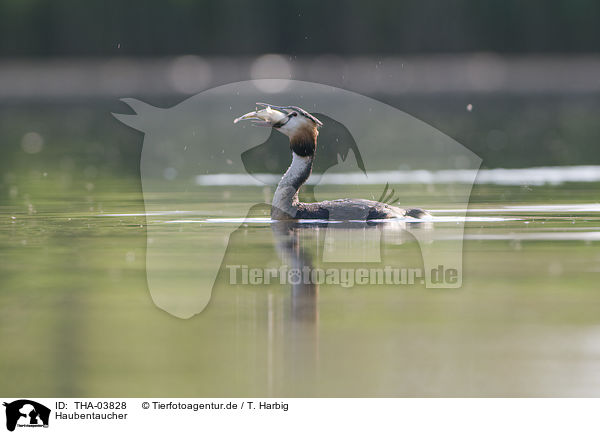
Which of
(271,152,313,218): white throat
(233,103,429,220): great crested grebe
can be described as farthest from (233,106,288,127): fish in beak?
(271,152,313,218): white throat

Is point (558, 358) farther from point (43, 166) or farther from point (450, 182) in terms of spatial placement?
point (43, 166)

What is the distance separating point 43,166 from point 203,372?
47.4 ft

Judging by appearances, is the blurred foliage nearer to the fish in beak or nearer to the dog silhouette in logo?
the dog silhouette in logo

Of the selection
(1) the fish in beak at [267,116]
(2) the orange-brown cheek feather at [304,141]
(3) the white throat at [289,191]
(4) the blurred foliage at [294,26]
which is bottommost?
(3) the white throat at [289,191]

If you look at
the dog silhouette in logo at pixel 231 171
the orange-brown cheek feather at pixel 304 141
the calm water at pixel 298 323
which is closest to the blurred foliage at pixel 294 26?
the dog silhouette in logo at pixel 231 171

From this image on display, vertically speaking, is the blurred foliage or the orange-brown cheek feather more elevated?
the blurred foliage

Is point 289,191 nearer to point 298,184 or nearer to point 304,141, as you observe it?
point 298,184

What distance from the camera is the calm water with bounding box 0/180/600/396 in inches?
240

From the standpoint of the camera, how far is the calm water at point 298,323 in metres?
6.09

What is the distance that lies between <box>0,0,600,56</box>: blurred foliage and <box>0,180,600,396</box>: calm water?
3747 cm

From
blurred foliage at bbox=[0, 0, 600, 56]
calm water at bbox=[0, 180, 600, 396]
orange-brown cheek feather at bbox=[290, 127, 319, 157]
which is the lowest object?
calm water at bbox=[0, 180, 600, 396]

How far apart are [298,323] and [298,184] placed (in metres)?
4.93
